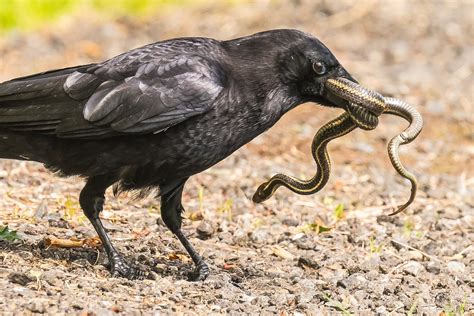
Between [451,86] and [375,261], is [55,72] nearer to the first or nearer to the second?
[375,261]

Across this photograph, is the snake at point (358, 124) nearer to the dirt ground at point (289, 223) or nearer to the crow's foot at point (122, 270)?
the dirt ground at point (289, 223)

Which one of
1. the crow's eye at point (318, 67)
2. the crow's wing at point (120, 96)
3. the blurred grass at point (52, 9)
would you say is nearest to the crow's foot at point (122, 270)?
the crow's wing at point (120, 96)

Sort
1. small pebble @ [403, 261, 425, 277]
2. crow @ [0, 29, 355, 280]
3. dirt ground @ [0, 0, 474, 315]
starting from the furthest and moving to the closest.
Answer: small pebble @ [403, 261, 425, 277] < crow @ [0, 29, 355, 280] < dirt ground @ [0, 0, 474, 315]

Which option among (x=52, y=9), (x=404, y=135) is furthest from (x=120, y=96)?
(x=52, y=9)

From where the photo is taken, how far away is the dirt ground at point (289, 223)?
17.2 feet

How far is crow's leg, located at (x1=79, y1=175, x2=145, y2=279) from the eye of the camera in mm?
5593

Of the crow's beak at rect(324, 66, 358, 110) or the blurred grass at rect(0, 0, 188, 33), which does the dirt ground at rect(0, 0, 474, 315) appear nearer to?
the blurred grass at rect(0, 0, 188, 33)

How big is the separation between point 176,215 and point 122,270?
557 mm

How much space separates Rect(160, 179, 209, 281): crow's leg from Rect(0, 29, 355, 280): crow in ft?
0.04

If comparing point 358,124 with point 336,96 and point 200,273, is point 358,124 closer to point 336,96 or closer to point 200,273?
point 336,96

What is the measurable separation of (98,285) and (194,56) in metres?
1.36

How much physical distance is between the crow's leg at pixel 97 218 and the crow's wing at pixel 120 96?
286mm

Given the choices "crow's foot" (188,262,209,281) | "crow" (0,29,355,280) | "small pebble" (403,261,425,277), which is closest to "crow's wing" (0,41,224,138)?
"crow" (0,29,355,280)

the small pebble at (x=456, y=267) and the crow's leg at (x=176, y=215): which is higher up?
the small pebble at (x=456, y=267)
